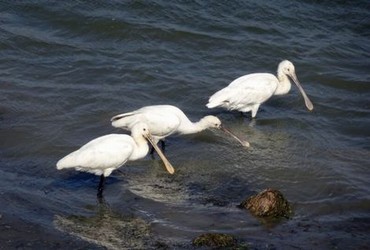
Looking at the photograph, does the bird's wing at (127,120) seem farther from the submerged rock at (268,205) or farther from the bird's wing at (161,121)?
the submerged rock at (268,205)

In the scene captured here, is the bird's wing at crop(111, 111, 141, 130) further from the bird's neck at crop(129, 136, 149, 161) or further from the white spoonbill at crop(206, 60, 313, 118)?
the white spoonbill at crop(206, 60, 313, 118)

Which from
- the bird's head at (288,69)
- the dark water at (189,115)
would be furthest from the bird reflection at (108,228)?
the bird's head at (288,69)

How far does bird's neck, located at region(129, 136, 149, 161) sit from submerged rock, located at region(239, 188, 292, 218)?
1770mm

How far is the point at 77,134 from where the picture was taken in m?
12.0

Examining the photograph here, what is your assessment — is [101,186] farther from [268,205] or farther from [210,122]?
[210,122]

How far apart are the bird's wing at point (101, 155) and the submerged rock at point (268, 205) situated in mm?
1802

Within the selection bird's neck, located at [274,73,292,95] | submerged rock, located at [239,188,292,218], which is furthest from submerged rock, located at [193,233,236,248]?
bird's neck, located at [274,73,292,95]

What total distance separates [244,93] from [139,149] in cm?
356

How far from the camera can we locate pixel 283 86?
14.3 meters

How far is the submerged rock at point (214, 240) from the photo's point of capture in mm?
8078

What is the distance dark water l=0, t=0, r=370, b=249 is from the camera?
29.1 ft

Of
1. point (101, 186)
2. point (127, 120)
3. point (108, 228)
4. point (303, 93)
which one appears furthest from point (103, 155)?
point (303, 93)

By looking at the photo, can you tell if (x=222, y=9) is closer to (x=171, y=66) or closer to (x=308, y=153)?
(x=171, y=66)

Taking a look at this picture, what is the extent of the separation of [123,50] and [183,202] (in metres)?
7.15
